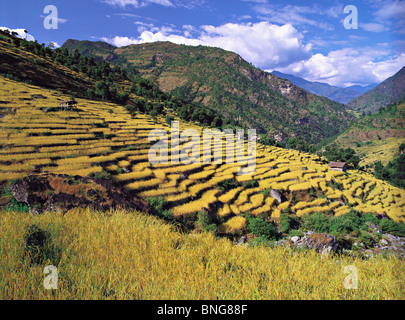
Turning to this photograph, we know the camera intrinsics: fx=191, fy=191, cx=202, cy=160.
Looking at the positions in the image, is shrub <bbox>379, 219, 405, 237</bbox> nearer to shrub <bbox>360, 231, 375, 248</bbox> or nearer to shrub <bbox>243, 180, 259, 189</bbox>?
shrub <bbox>360, 231, 375, 248</bbox>

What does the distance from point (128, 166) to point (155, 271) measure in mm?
18276

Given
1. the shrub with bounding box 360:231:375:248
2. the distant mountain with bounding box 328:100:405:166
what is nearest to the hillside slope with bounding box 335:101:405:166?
the distant mountain with bounding box 328:100:405:166

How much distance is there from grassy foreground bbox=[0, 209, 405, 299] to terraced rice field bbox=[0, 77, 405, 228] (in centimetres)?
1209

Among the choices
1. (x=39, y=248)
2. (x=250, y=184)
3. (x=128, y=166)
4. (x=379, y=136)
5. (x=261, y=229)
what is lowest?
(x=261, y=229)

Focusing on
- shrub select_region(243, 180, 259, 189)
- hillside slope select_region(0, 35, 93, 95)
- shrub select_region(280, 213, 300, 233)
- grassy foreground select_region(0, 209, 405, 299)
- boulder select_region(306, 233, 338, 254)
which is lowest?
shrub select_region(280, 213, 300, 233)

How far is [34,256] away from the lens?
2.57m

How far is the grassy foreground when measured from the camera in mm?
2062

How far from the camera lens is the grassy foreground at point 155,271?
6.77ft

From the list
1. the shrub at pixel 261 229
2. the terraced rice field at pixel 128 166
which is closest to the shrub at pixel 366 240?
the terraced rice field at pixel 128 166

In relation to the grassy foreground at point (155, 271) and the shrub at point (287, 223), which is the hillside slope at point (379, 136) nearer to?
the shrub at point (287, 223)

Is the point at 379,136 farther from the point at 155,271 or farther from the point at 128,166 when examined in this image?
the point at 155,271

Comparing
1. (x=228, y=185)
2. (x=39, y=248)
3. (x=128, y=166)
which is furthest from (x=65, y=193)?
(x=228, y=185)

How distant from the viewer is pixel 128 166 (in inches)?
762

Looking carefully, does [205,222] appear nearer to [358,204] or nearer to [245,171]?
[245,171]
